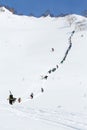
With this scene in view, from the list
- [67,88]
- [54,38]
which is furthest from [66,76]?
[54,38]

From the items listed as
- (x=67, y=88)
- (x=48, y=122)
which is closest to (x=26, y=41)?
(x=67, y=88)

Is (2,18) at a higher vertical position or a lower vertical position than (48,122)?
higher

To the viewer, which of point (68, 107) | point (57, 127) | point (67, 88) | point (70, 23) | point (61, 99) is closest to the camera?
point (57, 127)

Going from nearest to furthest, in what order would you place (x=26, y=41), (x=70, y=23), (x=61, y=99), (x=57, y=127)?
(x=57, y=127)
(x=61, y=99)
(x=26, y=41)
(x=70, y=23)

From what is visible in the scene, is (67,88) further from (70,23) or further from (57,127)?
(70,23)

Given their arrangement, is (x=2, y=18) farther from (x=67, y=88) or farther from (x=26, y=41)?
(x=67, y=88)

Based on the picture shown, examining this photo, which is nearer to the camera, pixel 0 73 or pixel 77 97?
pixel 77 97

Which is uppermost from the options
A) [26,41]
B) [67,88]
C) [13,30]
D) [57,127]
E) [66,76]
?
[13,30]
